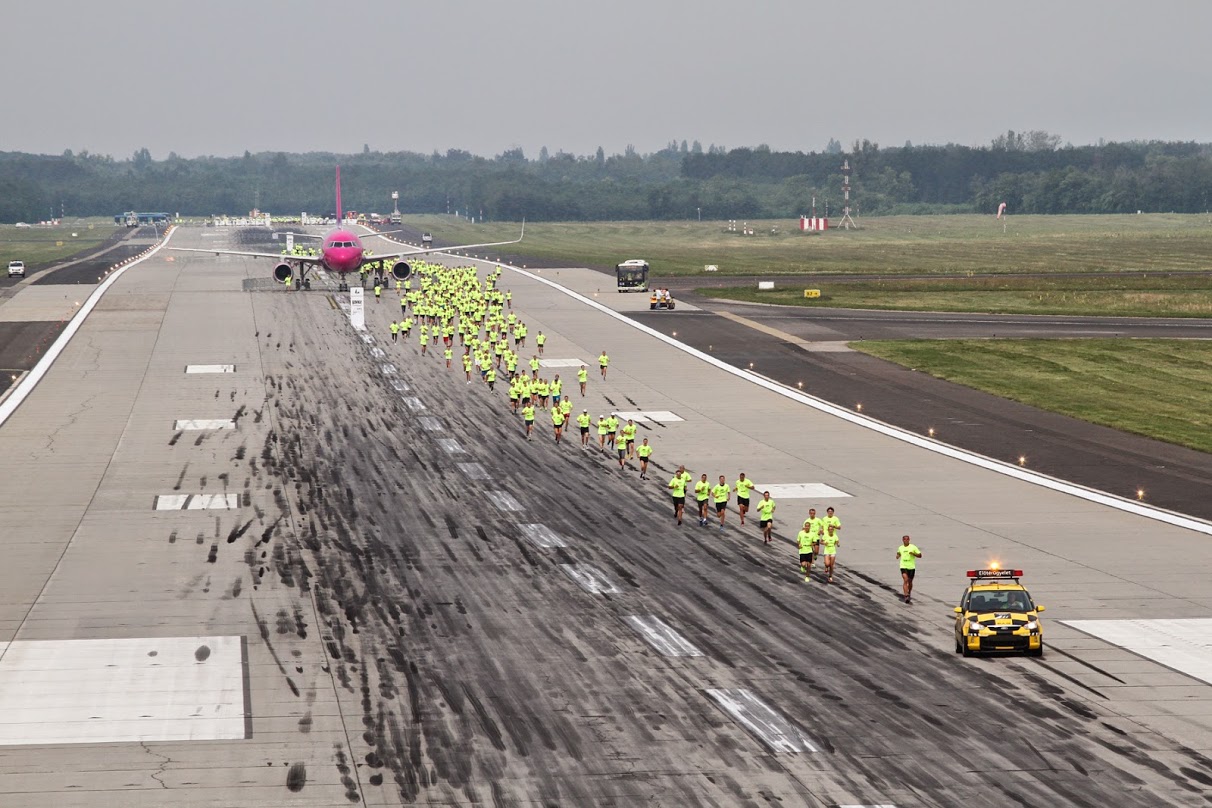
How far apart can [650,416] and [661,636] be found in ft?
98.5

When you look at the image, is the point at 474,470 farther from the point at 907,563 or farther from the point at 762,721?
the point at 762,721

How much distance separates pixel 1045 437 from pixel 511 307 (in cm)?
5174

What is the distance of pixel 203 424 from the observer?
5800 cm

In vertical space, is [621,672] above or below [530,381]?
below

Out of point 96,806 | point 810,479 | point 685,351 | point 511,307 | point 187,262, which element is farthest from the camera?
point 187,262

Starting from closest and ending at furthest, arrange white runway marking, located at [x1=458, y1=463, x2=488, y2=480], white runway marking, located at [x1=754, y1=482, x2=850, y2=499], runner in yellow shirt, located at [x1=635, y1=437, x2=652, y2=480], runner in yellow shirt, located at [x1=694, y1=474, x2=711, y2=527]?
runner in yellow shirt, located at [x1=694, y1=474, x2=711, y2=527], white runway marking, located at [x1=754, y1=482, x2=850, y2=499], runner in yellow shirt, located at [x1=635, y1=437, x2=652, y2=480], white runway marking, located at [x1=458, y1=463, x2=488, y2=480]

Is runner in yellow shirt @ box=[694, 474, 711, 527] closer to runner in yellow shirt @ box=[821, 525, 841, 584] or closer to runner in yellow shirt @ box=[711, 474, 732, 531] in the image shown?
runner in yellow shirt @ box=[711, 474, 732, 531]

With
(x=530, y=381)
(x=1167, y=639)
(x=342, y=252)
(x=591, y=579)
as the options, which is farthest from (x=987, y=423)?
(x=342, y=252)

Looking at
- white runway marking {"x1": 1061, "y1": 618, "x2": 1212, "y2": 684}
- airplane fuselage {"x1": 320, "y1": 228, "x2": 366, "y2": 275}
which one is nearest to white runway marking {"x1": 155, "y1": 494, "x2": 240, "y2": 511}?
white runway marking {"x1": 1061, "y1": 618, "x2": 1212, "y2": 684}

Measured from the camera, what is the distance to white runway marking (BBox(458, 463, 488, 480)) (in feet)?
159

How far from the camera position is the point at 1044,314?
102750mm

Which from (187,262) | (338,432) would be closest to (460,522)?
(338,432)

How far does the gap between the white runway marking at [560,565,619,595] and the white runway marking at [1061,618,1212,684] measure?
10376 mm

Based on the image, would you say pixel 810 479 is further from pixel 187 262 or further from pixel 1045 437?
pixel 187 262
